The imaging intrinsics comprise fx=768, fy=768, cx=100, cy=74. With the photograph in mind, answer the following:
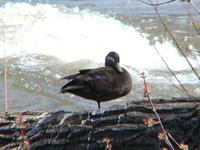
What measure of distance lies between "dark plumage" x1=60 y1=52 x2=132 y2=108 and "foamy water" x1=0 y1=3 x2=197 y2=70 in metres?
6.11

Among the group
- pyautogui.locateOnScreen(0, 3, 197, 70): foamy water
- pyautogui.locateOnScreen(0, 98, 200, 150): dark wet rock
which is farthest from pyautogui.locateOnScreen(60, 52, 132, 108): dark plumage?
pyautogui.locateOnScreen(0, 3, 197, 70): foamy water

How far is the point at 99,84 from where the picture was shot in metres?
5.05

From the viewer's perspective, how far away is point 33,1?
1720cm

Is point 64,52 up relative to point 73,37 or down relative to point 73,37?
down

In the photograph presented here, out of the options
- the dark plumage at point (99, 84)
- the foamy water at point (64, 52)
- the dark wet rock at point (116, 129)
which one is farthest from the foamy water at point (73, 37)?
the dark wet rock at point (116, 129)

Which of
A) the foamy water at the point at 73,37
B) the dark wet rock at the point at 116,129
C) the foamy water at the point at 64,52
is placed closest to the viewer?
the dark wet rock at the point at 116,129

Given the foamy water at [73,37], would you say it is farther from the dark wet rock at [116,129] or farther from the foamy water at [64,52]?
the dark wet rock at [116,129]

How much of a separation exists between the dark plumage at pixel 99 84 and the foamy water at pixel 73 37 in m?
6.11

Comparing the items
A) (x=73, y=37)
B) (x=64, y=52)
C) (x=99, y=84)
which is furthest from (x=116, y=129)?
(x=73, y=37)

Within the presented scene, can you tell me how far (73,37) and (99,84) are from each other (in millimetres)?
8782

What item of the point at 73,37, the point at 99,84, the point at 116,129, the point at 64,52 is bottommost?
the point at 64,52

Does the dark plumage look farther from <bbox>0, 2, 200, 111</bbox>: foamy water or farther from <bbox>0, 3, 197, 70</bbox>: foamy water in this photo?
<bbox>0, 3, 197, 70</bbox>: foamy water

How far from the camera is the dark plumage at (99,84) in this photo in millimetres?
4996

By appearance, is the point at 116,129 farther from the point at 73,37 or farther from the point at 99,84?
the point at 73,37
